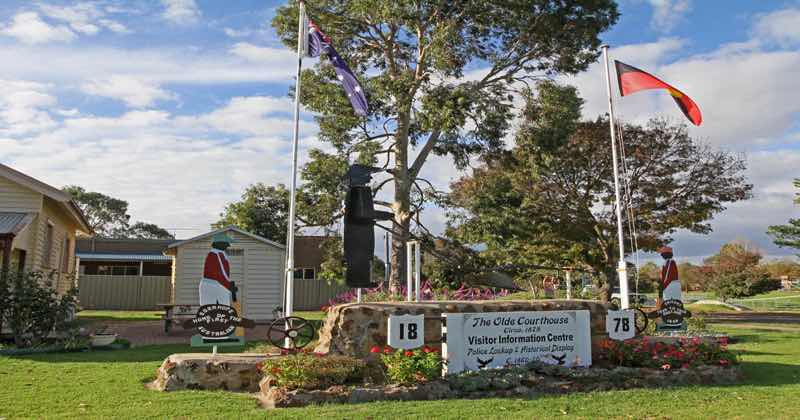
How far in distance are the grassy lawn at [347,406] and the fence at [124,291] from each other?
2375 centimetres

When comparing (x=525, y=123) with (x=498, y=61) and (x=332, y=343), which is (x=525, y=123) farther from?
(x=332, y=343)

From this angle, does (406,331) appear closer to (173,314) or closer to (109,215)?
(173,314)

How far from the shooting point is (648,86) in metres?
13.5

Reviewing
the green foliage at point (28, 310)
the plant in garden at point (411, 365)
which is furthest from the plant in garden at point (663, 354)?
the green foliage at point (28, 310)

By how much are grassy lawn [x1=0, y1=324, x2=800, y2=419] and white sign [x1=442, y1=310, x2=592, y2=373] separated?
1.25 metres

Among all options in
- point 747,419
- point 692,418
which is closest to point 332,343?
point 692,418

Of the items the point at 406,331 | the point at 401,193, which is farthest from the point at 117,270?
the point at 406,331

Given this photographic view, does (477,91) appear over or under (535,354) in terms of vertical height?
over

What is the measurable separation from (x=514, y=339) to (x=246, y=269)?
1363cm

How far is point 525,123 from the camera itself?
63.6ft

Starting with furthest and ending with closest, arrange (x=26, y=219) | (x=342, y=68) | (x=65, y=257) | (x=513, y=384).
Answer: (x=65, y=257) → (x=26, y=219) → (x=342, y=68) → (x=513, y=384)

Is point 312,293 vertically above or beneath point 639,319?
above

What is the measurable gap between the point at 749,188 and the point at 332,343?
19030mm

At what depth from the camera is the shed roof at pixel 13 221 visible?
13666mm
